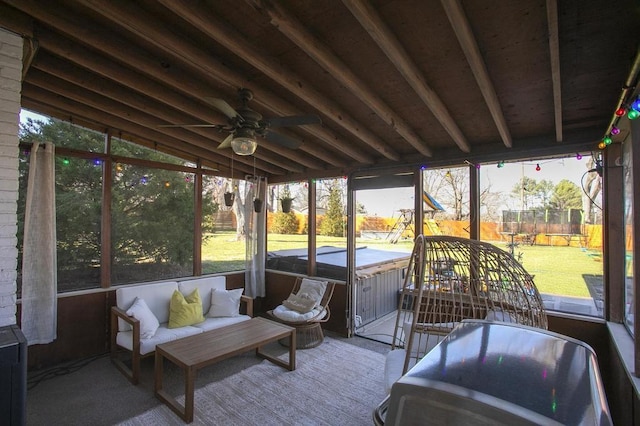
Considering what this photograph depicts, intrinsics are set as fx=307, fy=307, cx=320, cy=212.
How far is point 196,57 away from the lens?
92.2 inches

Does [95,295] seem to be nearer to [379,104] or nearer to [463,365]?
[379,104]

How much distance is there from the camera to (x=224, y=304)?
13.7 ft

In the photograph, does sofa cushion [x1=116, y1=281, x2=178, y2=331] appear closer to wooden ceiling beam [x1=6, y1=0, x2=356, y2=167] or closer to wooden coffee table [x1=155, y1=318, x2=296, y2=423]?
wooden coffee table [x1=155, y1=318, x2=296, y2=423]

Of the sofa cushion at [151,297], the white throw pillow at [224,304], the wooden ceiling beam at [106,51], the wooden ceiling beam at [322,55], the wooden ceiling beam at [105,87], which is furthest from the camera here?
the white throw pillow at [224,304]

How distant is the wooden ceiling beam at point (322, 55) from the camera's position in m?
1.83

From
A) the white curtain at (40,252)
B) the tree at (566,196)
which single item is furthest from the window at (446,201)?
the white curtain at (40,252)

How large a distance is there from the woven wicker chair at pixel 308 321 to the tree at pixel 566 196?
287 cm

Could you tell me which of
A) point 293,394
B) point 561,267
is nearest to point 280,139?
point 293,394

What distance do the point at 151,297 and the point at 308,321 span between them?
199 cm

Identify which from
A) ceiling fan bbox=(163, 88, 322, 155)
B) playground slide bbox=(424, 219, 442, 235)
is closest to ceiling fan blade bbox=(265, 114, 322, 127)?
ceiling fan bbox=(163, 88, 322, 155)

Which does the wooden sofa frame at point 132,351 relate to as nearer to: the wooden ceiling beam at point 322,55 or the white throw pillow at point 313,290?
the white throw pillow at point 313,290

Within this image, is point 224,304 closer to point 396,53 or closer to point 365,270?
point 365,270

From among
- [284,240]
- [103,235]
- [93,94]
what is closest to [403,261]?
[284,240]

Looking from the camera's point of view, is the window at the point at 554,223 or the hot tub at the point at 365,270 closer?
the window at the point at 554,223
